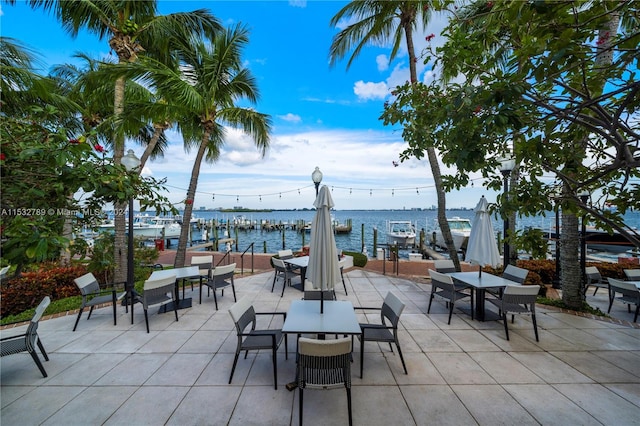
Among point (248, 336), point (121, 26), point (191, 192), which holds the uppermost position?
point (121, 26)

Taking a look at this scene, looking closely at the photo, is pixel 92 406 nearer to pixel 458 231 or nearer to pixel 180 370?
pixel 180 370

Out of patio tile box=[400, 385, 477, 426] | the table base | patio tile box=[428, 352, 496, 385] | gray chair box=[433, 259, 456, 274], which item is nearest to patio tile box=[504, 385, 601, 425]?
patio tile box=[428, 352, 496, 385]

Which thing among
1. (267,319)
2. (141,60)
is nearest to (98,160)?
(267,319)

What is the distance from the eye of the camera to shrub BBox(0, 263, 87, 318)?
6150 millimetres

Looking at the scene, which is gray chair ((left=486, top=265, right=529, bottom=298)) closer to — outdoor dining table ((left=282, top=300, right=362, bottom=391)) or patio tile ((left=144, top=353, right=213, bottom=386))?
outdoor dining table ((left=282, top=300, right=362, bottom=391))

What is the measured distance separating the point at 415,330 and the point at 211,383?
3500mm

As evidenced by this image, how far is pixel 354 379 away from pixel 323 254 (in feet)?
5.75

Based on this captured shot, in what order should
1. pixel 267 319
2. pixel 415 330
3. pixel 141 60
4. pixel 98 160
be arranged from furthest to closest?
1. pixel 141 60
2. pixel 267 319
3. pixel 415 330
4. pixel 98 160

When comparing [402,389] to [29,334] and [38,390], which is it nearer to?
[38,390]

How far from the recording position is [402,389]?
3107mm

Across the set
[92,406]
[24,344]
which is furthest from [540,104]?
[24,344]

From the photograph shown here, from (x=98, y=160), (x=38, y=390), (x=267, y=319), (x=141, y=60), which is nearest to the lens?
(x=98, y=160)

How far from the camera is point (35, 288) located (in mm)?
6684

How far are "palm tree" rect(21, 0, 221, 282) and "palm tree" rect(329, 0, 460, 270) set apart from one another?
478 centimetres
